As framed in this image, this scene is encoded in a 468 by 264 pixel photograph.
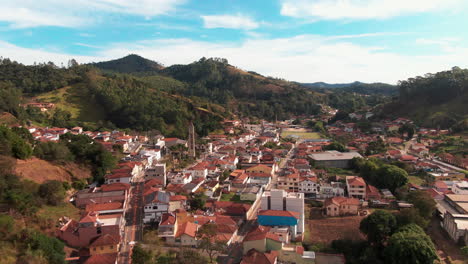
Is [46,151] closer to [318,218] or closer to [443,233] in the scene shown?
[318,218]

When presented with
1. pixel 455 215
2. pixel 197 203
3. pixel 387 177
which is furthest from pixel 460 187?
pixel 197 203

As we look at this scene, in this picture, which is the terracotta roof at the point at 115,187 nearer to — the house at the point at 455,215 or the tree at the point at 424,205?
the tree at the point at 424,205

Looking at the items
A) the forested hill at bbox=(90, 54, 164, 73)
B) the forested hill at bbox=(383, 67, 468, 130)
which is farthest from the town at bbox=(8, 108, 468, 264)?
the forested hill at bbox=(90, 54, 164, 73)

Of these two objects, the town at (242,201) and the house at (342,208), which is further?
the house at (342,208)

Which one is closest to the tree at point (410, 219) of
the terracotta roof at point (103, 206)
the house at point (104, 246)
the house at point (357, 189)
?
the house at point (357, 189)

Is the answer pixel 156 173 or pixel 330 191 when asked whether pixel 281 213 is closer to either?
pixel 330 191

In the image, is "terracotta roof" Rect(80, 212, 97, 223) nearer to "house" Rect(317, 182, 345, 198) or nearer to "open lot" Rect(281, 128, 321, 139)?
"house" Rect(317, 182, 345, 198)
